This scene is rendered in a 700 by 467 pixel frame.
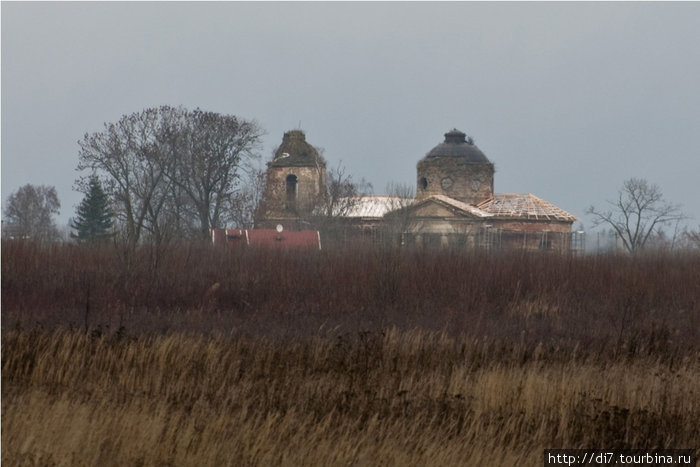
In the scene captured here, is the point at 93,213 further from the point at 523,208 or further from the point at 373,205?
the point at 523,208

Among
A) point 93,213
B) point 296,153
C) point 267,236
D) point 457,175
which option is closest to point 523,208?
point 457,175

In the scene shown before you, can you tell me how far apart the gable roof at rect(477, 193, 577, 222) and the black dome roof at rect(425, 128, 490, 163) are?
2799 millimetres

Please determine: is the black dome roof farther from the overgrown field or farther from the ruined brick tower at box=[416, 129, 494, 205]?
the overgrown field

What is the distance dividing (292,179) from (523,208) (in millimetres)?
13094

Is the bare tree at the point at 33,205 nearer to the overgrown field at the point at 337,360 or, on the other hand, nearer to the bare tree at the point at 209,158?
the bare tree at the point at 209,158

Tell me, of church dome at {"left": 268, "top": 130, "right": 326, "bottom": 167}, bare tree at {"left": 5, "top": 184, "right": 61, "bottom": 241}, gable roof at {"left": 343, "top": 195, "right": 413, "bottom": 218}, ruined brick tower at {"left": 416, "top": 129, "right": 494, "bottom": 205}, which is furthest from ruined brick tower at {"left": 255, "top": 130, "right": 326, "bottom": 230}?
bare tree at {"left": 5, "top": 184, "right": 61, "bottom": 241}

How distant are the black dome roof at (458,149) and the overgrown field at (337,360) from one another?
38.6 metres

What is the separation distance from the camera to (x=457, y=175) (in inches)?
2520

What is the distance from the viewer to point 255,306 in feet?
69.4

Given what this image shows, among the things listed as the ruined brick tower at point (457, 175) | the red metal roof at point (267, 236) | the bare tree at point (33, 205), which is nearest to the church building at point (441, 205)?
the ruined brick tower at point (457, 175)

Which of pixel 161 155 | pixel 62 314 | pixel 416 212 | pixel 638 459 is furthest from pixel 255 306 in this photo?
pixel 416 212

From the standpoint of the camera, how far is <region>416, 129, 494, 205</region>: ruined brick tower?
64000 millimetres

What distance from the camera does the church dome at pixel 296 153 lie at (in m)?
62.5

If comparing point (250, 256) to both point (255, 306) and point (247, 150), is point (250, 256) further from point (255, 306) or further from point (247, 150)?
A: point (247, 150)
